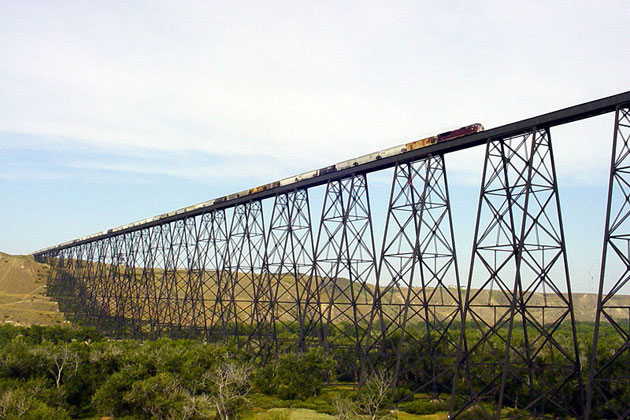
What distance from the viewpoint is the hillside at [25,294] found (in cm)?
6822

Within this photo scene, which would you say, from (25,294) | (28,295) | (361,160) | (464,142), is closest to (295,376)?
(361,160)

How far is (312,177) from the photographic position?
3134 cm

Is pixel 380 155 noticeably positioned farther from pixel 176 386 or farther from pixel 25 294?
pixel 25 294

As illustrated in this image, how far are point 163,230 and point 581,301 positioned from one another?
119 m

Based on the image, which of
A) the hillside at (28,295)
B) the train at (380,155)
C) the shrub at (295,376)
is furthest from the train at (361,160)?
the hillside at (28,295)

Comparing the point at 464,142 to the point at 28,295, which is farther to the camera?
the point at 28,295

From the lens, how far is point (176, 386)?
1082 inches

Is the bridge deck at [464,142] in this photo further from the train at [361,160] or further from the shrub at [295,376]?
the shrub at [295,376]

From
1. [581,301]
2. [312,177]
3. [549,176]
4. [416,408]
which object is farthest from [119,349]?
[581,301]

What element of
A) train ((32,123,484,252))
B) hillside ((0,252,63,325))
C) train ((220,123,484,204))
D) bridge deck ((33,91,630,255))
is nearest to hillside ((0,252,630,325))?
hillside ((0,252,63,325))

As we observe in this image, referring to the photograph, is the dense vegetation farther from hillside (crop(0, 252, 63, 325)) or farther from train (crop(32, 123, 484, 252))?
hillside (crop(0, 252, 63, 325))

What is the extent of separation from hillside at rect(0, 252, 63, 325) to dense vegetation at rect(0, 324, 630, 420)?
40.7 metres

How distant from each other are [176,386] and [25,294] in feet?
237

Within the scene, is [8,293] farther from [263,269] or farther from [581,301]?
[581,301]
